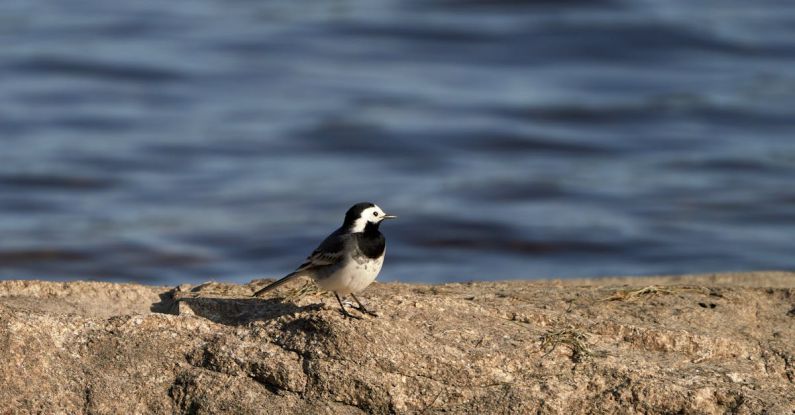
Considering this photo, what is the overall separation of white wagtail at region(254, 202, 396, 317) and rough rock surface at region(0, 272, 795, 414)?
6.2 inches

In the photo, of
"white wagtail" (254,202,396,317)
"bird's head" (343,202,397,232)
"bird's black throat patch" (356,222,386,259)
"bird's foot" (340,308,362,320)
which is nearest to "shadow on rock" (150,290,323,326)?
"white wagtail" (254,202,396,317)

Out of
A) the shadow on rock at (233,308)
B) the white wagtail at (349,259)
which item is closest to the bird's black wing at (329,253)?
the white wagtail at (349,259)

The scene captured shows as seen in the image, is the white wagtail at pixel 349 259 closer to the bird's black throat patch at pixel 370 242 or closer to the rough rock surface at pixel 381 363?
Answer: the bird's black throat patch at pixel 370 242

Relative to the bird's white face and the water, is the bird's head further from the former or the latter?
the water

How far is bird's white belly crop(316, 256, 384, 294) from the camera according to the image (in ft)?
21.1

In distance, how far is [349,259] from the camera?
6.45 meters

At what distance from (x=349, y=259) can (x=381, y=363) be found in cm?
85

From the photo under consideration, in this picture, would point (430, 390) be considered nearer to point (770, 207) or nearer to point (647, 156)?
point (770, 207)

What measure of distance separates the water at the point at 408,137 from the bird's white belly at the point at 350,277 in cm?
674

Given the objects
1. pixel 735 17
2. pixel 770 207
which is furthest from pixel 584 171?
pixel 735 17

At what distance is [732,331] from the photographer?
260 inches

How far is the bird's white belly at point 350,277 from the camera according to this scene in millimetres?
6418

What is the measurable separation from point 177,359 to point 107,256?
8.71m

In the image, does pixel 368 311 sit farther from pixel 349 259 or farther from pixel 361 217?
pixel 361 217
